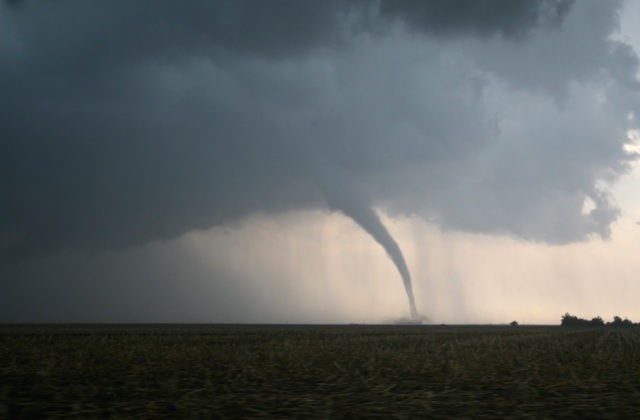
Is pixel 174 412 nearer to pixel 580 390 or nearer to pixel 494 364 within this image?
pixel 580 390

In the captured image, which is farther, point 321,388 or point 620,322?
point 620,322

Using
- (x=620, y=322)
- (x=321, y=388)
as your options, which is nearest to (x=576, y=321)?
(x=620, y=322)

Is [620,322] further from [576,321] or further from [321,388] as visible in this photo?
[321,388]

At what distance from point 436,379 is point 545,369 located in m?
4.85

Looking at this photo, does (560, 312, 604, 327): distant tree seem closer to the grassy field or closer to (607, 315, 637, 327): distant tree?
(607, 315, 637, 327): distant tree

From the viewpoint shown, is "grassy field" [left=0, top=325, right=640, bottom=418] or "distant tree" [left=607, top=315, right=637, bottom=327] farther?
"distant tree" [left=607, top=315, right=637, bottom=327]

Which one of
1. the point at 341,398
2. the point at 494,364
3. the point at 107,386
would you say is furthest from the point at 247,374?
the point at 494,364

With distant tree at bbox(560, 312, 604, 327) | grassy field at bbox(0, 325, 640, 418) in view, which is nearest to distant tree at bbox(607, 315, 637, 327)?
distant tree at bbox(560, 312, 604, 327)

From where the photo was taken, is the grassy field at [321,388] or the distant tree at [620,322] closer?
the grassy field at [321,388]

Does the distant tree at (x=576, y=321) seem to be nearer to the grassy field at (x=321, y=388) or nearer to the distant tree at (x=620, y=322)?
the distant tree at (x=620, y=322)

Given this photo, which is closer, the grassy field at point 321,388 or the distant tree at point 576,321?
the grassy field at point 321,388

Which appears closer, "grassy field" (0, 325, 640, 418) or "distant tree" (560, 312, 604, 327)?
"grassy field" (0, 325, 640, 418)

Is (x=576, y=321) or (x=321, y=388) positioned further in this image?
(x=576, y=321)

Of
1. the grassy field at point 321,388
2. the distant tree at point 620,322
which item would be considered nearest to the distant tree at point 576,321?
the distant tree at point 620,322
